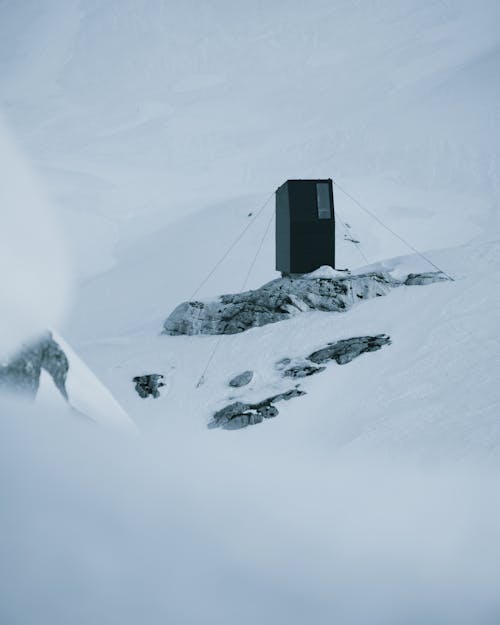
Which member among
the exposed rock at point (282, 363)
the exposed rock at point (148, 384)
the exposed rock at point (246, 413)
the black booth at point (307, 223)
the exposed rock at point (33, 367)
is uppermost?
the black booth at point (307, 223)

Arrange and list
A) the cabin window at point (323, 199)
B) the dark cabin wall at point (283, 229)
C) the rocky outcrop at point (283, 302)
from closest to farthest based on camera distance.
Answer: the rocky outcrop at point (283, 302)
the cabin window at point (323, 199)
the dark cabin wall at point (283, 229)

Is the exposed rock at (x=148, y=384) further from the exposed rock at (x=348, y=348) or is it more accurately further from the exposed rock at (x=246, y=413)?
the exposed rock at (x=348, y=348)

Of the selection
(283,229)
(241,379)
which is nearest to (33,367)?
(241,379)

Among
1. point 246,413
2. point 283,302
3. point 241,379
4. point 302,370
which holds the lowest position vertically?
point 246,413

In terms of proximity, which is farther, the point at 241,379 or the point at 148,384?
the point at 148,384

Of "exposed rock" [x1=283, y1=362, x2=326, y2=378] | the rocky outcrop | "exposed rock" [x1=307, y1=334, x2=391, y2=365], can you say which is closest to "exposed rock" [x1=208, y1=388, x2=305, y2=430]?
"exposed rock" [x1=283, y1=362, x2=326, y2=378]

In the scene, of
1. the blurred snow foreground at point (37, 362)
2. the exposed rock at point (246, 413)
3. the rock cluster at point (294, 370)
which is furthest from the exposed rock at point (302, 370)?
the blurred snow foreground at point (37, 362)

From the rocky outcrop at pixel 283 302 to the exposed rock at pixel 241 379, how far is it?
2810 mm

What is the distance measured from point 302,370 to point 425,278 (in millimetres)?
5645

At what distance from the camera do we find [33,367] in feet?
10.6

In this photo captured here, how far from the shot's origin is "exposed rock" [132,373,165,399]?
41.3 feet

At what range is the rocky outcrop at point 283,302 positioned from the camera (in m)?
15.2

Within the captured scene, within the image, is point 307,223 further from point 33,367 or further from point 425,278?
point 33,367

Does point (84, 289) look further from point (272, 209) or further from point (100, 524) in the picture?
point (100, 524)
